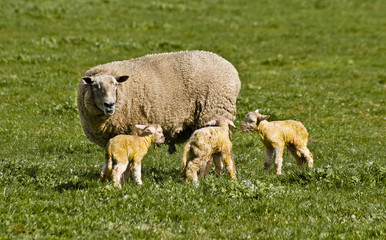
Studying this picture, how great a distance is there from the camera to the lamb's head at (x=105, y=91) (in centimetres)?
894

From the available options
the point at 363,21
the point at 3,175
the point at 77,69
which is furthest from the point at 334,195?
the point at 363,21

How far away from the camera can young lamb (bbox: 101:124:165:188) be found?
809 centimetres

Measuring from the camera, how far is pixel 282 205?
7.58 meters

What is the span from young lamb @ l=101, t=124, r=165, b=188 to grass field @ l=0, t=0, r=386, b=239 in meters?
0.25

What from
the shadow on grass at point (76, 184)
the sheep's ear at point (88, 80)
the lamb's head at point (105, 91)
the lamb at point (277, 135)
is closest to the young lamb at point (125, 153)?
the shadow on grass at point (76, 184)

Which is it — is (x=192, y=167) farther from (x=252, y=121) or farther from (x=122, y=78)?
(x=122, y=78)

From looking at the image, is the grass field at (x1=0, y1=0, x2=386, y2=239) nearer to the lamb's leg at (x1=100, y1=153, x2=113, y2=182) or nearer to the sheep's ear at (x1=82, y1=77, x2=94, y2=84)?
the lamb's leg at (x1=100, y1=153, x2=113, y2=182)

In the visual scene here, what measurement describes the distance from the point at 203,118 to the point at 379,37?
21.5 m

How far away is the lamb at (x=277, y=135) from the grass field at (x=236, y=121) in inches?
17.4

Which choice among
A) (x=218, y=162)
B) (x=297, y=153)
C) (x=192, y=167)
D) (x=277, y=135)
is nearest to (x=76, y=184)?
(x=192, y=167)

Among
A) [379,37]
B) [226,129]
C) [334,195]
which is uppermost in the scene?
[226,129]

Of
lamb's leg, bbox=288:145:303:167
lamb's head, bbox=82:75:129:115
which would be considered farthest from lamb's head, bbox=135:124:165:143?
lamb's leg, bbox=288:145:303:167

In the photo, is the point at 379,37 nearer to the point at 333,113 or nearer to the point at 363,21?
the point at 363,21

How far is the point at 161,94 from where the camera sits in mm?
10172
